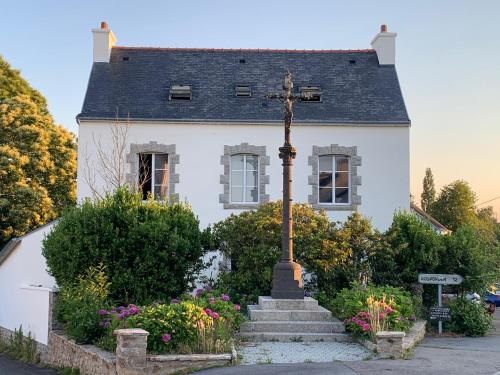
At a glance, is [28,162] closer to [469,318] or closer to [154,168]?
[154,168]

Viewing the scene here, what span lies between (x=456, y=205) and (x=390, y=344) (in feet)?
100

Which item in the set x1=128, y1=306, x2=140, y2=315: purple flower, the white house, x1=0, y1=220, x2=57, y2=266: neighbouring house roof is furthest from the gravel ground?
x1=0, y1=220, x2=57, y2=266: neighbouring house roof

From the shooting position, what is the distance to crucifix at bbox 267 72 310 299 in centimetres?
1324

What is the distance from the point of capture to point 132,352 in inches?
369

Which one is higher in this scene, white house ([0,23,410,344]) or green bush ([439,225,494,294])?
white house ([0,23,410,344])

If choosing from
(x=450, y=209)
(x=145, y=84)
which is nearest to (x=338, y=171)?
(x=145, y=84)

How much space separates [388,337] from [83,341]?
5.35 metres

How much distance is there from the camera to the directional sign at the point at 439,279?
15.0m

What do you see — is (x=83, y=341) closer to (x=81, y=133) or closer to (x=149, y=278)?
(x=149, y=278)

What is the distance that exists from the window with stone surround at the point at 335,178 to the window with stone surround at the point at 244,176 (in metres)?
1.47

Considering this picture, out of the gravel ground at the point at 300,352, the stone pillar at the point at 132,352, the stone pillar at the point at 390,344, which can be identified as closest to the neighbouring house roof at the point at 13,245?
the gravel ground at the point at 300,352

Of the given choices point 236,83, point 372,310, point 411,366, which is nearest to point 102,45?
point 236,83

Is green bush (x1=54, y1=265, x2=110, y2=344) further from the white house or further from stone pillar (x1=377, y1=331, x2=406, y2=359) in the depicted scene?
the white house

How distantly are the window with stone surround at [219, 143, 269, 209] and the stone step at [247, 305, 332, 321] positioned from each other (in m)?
6.77
